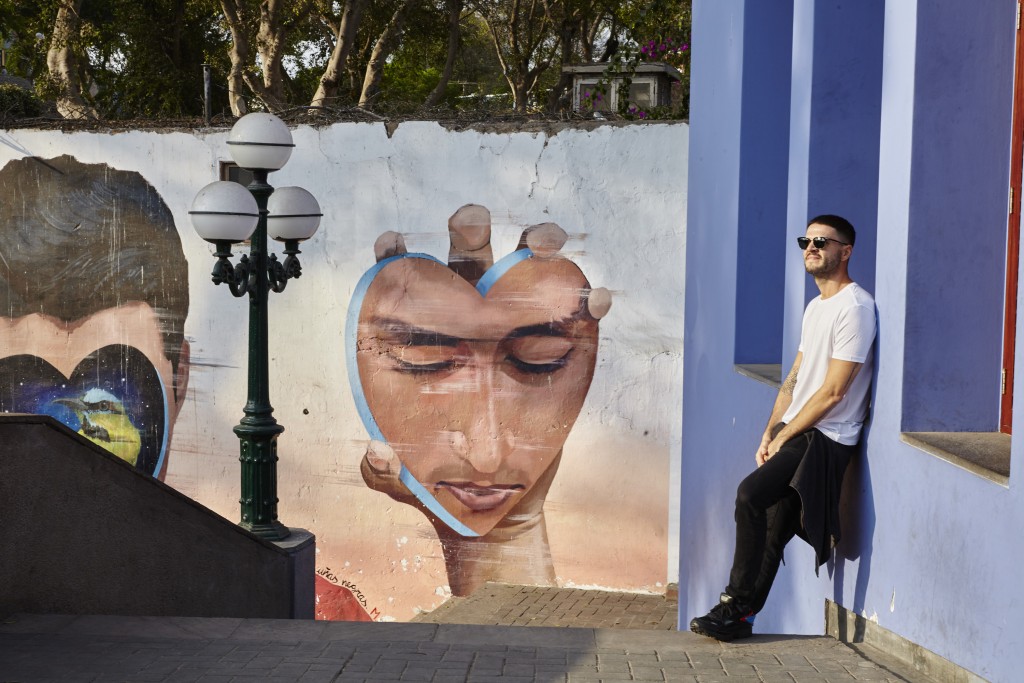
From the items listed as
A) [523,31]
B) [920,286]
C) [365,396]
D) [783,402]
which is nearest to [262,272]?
[365,396]

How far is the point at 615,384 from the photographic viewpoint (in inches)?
344

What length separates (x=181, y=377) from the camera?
948cm

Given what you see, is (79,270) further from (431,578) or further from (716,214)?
(716,214)

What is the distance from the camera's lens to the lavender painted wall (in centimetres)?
367

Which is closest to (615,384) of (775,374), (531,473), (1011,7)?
(531,473)

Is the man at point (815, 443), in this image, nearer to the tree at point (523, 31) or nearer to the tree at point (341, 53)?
the tree at point (341, 53)

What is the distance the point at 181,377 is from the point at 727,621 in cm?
620

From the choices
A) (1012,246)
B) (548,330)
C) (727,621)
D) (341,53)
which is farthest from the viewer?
(341,53)

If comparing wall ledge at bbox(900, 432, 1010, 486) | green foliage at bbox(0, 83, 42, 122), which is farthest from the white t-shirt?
green foliage at bbox(0, 83, 42, 122)

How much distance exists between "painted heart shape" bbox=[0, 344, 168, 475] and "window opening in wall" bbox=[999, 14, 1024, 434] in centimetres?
711

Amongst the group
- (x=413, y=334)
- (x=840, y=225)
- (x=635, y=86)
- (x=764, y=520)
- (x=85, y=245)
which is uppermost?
(x=635, y=86)

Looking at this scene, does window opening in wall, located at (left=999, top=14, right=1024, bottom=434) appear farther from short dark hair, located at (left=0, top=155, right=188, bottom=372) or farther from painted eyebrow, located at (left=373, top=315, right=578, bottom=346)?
short dark hair, located at (left=0, top=155, right=188, bottom=372)

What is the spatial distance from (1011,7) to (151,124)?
721 centimetres

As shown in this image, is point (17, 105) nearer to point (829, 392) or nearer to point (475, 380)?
point (475, 380)
